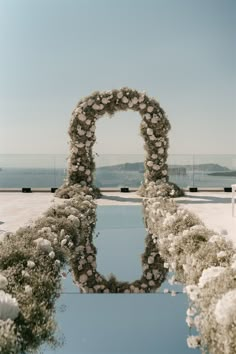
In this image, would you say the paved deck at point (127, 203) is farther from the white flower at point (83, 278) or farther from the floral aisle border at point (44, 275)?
the white flower at point (83, 278)

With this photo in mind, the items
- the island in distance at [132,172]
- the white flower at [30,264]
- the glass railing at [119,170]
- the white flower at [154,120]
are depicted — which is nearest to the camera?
the white flower at [30,264]

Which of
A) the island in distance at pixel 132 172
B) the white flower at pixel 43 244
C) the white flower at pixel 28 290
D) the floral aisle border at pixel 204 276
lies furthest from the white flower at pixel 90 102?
the white flower at pixel 28 290

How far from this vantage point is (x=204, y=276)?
3.25 metres

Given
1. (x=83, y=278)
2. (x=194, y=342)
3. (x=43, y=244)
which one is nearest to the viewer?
(x=194, y=342)

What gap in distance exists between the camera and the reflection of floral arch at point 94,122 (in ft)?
40.1

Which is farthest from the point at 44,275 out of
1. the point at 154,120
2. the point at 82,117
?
the point at 154,120

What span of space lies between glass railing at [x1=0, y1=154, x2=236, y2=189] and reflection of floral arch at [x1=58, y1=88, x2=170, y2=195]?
2265mm

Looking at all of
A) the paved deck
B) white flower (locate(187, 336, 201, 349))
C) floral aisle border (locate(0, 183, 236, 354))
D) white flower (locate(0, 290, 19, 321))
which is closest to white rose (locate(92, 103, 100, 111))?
the paved deck

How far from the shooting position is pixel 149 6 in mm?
14852

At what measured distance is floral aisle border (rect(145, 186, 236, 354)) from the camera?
2512mm

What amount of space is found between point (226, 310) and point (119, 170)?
12.8 m

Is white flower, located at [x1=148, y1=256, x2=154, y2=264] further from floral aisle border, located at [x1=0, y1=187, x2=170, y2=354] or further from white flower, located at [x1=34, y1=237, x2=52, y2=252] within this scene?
white flower, located at [x1=34, y1=237, x2=52, y2=252]

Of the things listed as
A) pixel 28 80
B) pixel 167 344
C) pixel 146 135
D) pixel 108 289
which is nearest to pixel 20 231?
pixel 108 289

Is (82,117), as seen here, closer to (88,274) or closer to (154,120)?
(154,120)
